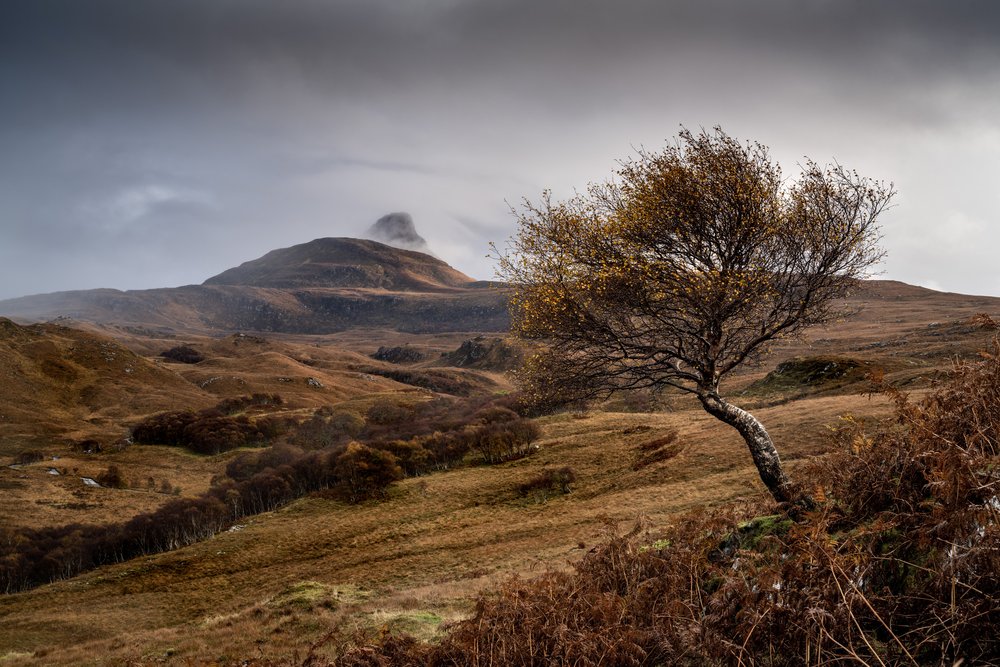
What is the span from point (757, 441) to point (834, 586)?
31.7ft

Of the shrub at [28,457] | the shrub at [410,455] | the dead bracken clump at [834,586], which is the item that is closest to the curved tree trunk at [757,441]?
the dead bracken clump at [834,586]

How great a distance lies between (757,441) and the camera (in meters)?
13.1

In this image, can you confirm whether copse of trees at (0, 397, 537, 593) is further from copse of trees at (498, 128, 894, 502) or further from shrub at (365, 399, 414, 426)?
copse of trees at (498, 128, 894, 502)

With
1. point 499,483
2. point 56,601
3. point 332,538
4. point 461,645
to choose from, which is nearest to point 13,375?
point 56,601

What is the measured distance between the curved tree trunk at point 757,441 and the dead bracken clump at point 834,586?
5.94 meters

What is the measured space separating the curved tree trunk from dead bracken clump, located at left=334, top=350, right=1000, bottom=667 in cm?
594

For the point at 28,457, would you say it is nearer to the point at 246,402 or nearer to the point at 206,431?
the point at 206,431

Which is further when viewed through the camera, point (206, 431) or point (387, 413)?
point (387, 413)

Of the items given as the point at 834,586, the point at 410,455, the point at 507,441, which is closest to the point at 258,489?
the point at 410,455

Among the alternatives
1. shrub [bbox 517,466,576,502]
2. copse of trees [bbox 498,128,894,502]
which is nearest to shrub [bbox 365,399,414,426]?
shrub [bbox 517,466,576,502]

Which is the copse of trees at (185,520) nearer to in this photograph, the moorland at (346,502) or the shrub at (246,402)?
the moorland at (346,502)

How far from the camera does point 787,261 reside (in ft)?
47.6

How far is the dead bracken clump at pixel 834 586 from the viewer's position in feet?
12.6

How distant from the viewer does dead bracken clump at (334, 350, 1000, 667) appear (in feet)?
12.6
